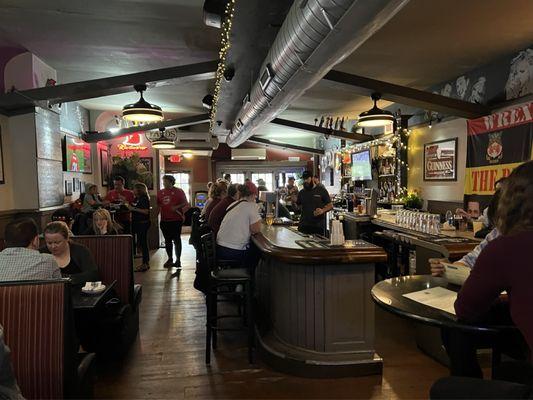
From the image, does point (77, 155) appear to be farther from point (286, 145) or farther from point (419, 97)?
point (286, 145)

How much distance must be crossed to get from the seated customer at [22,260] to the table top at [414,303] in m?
1.87

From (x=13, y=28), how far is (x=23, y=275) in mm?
3242

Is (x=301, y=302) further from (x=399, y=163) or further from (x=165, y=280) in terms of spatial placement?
(x=399, y=163)

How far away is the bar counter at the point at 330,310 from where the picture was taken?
3066mm

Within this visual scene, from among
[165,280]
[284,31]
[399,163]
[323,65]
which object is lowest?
[165,280]

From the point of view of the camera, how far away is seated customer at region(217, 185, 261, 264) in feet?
13.1

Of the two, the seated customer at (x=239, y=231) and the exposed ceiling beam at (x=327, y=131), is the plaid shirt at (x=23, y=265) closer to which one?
the seated customer at (x=239, y=231)

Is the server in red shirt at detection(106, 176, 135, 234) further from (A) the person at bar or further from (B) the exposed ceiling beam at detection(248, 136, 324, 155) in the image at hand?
(A) the person at bar

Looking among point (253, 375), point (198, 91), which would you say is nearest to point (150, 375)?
point (253, 375)

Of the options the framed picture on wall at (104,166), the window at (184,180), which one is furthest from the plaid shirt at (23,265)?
the window at (184,180)

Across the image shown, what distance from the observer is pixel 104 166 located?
9.47 metres

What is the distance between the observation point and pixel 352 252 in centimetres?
306

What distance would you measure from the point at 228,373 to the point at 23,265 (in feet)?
5.62

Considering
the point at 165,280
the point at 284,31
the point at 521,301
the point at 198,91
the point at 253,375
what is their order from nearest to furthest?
the point at 521,301 → the point at 284,31 → the point at 253,375 → the point at 165,280 → the point at 198,91
